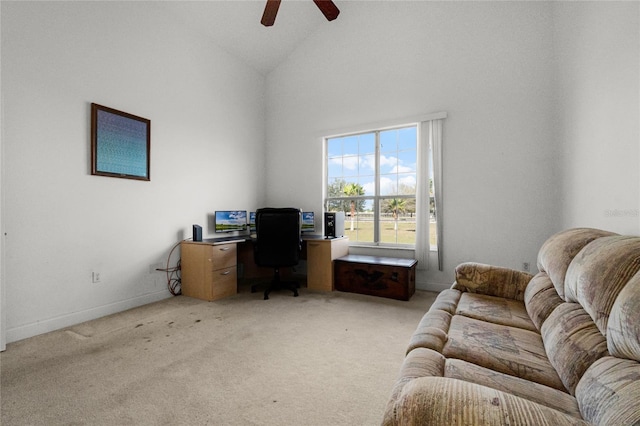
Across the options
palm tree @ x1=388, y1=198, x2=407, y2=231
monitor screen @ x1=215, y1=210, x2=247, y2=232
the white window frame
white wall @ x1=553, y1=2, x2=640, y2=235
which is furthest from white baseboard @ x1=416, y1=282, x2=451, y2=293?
monitor screen @ x1=215, y1=210, x2=247, y2=232

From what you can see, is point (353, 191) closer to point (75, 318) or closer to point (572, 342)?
point (572, 342)

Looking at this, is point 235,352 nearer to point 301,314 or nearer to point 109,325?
point 301,314

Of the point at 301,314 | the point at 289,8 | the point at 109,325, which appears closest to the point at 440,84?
the point at 289,8

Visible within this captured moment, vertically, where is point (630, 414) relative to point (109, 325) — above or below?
above

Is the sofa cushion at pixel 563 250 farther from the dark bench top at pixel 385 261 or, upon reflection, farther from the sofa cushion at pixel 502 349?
the dark bench top at pixel 385 261

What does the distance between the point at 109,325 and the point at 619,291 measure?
11.2 feet

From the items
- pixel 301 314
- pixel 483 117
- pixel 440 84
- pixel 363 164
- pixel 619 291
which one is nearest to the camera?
pixel 619 291

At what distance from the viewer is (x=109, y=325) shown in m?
2.53

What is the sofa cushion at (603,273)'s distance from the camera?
3.03 feet

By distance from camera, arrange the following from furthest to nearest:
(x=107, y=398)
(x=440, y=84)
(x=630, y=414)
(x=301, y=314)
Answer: (x=440, y=84) < (x=301, y=314) < (x=107, y=398) < (x=630, y=414)

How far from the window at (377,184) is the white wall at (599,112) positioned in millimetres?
1394

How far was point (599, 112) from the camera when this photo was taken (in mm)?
2059

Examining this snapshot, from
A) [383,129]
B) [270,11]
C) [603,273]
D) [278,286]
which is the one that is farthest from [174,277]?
[603,273]

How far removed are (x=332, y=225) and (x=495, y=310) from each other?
244 centimetres
